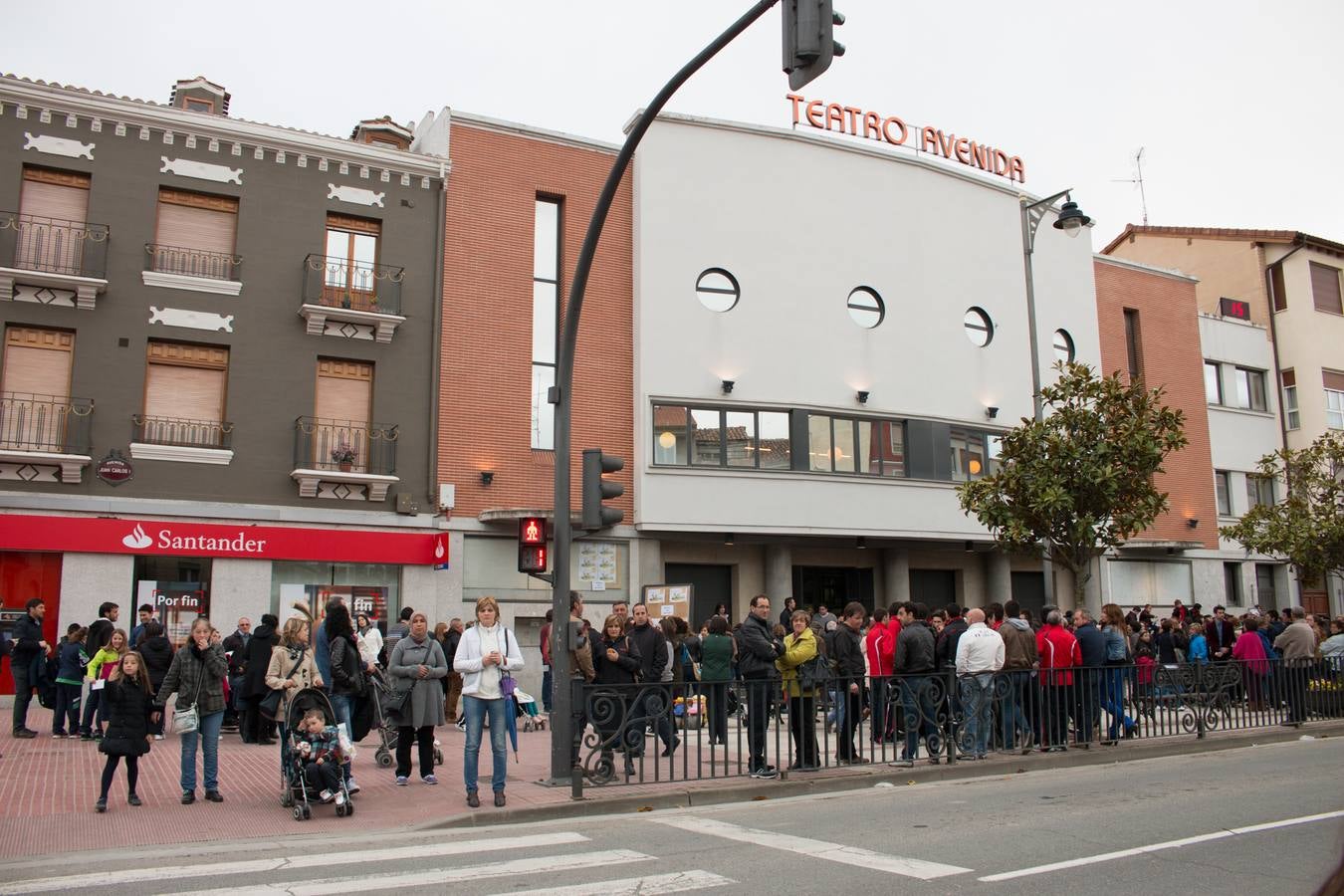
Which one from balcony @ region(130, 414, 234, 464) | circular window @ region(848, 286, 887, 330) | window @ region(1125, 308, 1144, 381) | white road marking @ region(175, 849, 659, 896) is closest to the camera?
white road marking @ region(175, 849, 659, 896)

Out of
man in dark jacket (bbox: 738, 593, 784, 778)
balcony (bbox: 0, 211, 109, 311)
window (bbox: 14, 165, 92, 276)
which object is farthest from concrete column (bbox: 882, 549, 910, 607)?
window (bbox: 14, 165, 92, 276)

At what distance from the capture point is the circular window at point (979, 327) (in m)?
27.6

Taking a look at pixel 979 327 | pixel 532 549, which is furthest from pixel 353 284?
pixel 979 327

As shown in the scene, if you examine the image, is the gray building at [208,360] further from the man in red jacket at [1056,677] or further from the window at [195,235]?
the man in red jacket at [1056,677]

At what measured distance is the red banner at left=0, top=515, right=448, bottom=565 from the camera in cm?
1784

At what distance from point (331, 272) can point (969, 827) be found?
54.3 feet

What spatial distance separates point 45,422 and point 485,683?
12.0 m

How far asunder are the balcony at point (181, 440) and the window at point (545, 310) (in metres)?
5.94

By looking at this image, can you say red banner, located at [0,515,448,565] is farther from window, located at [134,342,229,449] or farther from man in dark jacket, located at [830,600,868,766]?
man in dark jacket, located at [830,600,868,766]

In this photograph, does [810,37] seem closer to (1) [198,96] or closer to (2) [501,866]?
(2) [501,866]

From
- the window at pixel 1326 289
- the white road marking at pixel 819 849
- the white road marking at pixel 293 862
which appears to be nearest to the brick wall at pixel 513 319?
the white road marking at pixel 819 849

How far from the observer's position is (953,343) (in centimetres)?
2692

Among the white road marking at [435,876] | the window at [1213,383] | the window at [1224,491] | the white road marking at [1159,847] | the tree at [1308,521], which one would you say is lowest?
the white road marking at [435,876]

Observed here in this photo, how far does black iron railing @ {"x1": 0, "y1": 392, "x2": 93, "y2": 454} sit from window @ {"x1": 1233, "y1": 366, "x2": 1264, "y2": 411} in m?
31.3
